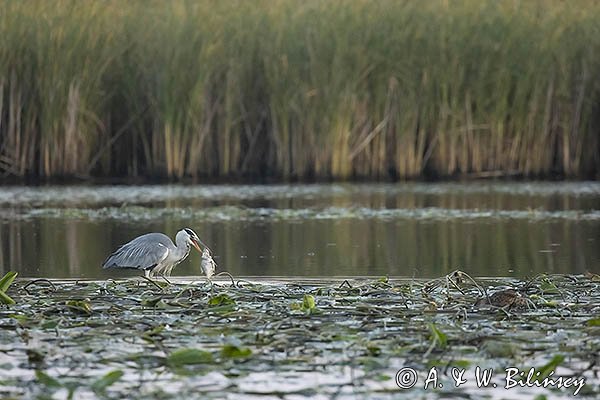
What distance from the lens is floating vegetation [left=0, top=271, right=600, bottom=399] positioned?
18.8 feet

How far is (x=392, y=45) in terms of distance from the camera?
1833 centimetres

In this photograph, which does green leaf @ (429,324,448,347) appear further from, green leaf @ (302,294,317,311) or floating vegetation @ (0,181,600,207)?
floating vegetation @ (0,181,600,207)

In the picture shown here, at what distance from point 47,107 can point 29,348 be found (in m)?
11.5

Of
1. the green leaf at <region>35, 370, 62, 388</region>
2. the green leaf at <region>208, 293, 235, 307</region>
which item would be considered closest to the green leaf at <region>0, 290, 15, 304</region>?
the green leaf at <region>208, 293, 235, 307</region>

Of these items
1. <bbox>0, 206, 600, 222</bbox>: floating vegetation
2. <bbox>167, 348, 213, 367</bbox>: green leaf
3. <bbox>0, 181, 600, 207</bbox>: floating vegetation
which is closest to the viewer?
<bbox>167, 348, 213, 367</bbox>: green leaf

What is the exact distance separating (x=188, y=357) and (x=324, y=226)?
25.4 ft

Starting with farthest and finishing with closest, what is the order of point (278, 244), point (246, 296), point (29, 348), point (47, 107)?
1. point (47, 107)
2. point (278, 244)
3. point (246, 296)
4. point (29, 348)

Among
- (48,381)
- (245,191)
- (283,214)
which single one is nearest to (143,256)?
(48,381)

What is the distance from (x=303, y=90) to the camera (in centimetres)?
1833

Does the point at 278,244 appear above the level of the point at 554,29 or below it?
below

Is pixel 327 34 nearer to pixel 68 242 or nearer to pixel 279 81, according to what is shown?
pixel 279 81

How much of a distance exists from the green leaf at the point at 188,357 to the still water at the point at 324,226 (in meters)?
3.68

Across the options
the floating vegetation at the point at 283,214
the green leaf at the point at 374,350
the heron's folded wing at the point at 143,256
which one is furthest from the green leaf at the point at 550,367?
the floating vegetation at the point at 283,214

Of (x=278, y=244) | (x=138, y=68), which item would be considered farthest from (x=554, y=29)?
(x=278, y=244)
